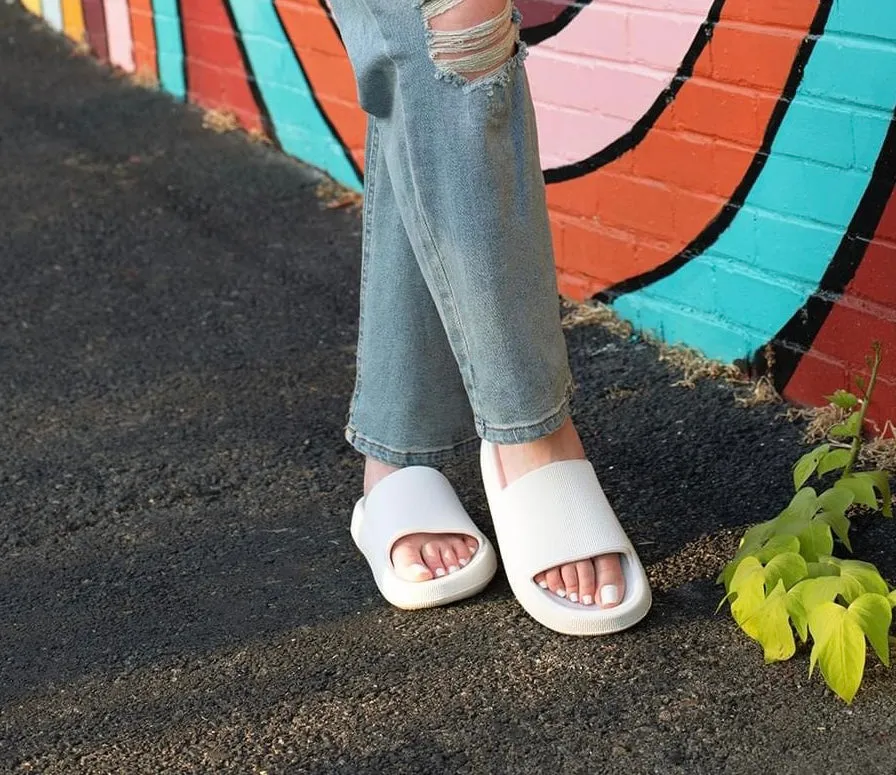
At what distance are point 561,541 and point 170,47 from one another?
11.4ft

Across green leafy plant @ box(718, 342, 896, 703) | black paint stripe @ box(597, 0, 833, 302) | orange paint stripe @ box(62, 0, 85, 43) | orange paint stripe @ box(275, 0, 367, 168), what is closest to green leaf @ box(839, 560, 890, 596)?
green leafy plant @ box(718, 342, 896, 703)

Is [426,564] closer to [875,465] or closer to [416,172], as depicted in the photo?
[416,172]

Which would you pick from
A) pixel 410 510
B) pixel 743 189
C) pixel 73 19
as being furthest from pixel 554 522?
pixel 73 19

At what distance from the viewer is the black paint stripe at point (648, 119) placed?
8.31ft

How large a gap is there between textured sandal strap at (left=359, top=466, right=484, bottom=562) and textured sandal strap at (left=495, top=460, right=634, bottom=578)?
0.13 metres

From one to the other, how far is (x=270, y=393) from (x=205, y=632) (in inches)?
36.9

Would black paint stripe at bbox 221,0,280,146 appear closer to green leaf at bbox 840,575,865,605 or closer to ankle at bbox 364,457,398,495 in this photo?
ankle at bbox 364,457,398,495

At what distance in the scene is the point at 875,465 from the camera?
2.28 metres

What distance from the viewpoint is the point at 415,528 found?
202 centimetres

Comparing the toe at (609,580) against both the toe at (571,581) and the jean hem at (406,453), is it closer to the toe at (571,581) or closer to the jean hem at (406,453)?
the toe at (571,581)

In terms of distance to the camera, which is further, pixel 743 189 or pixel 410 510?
pixel 743 189

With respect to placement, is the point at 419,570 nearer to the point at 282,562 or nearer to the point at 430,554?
the point at 430,554

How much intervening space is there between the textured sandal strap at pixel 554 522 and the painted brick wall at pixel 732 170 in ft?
2.40

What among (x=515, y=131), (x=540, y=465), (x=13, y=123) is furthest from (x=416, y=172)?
(x=13, y=123)
